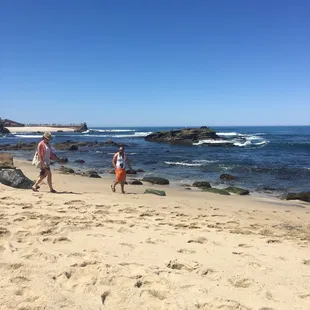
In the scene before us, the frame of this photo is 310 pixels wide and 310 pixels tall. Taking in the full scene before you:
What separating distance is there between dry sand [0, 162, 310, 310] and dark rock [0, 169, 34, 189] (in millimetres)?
2235

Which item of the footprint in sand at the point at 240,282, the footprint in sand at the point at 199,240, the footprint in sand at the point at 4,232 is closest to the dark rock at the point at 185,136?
the footprint in sand at the point at 199,240

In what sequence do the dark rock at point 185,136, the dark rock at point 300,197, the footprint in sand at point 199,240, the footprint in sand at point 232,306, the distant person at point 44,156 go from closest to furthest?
the footprint in sand at point 232,306
the footprint in sand at point 199,240
the distant person at point 44,156
the dark rock at point 300,197
the dark rock at point 185,136

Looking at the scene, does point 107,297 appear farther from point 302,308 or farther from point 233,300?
point 302,308

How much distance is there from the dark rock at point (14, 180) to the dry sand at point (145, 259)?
7.33 ft

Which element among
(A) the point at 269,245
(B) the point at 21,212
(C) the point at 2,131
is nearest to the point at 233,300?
(A) the point at 269,245

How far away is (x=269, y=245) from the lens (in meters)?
4.98

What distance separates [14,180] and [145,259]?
22.1 feet

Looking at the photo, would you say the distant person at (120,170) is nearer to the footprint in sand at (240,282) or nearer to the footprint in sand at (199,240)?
the footprint in sand at (199,240)

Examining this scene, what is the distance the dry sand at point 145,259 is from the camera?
10.2 ft

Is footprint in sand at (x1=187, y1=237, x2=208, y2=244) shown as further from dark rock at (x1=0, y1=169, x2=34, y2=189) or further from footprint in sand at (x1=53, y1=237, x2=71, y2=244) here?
dark rock at (x1=0, y1=169, x2=34, y2=189)

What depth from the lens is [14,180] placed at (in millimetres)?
9531

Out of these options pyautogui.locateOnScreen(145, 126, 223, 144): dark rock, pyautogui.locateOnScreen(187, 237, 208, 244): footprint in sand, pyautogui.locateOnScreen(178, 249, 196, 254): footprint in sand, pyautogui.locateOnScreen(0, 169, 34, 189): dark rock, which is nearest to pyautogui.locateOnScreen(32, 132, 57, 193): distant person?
pyautogui.locateOnScreen(0, 169, 34, 189): dark rock

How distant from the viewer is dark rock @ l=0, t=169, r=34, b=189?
9453 millimetres

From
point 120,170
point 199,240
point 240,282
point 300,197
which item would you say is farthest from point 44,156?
point 300,197
